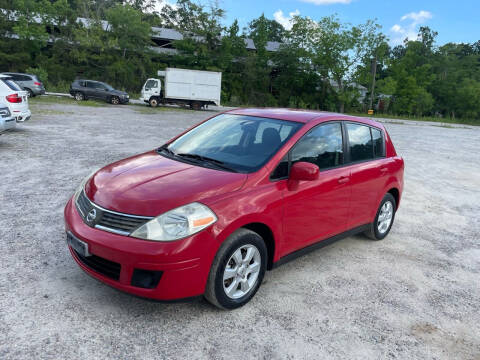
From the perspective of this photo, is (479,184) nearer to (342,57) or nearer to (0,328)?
(0,328)

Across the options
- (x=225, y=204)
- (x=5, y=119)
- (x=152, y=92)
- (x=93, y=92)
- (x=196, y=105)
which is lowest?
(x=225, y=204)

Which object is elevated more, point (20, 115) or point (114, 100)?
point (114, 100)

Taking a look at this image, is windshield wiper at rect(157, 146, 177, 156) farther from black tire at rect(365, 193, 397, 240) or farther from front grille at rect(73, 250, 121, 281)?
black tire at rect(365, 193, 397, 240)

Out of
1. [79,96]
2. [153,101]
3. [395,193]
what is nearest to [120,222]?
[395,193]

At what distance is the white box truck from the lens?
92.0 feet

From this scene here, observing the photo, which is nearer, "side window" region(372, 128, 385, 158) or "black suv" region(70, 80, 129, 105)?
"side window" region(372, 128, 385, 158)

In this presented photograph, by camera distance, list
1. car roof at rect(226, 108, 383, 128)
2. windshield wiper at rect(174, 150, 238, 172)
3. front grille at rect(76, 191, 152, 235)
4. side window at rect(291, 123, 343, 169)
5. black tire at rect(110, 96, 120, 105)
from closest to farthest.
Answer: front grille at rect(76, 191, 152, 235) < windshield wiper at rect(174, 150, 238, 172) < side window at rect(291, 123, 343, 169) < car roof at rect(226, 108, 383, 128) < black tire at rect(110, 96, 120, 105)

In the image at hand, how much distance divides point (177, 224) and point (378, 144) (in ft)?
10.3

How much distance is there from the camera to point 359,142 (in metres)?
4.56

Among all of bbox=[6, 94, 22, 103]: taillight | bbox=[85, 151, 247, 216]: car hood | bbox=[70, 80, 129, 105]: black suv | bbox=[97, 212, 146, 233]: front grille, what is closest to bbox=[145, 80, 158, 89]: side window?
bbox=[70, 80, 129, 105]: black suv

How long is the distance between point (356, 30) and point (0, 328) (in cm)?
5327

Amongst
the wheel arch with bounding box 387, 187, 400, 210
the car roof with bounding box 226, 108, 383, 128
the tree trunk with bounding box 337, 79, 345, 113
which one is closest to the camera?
the car roof with bounding box 226, 108, 383, 128

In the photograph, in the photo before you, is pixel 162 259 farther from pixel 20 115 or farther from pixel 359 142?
pixel 20 115

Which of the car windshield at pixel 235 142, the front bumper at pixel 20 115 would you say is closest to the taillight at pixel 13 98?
the front bumper at pixel 20 115
